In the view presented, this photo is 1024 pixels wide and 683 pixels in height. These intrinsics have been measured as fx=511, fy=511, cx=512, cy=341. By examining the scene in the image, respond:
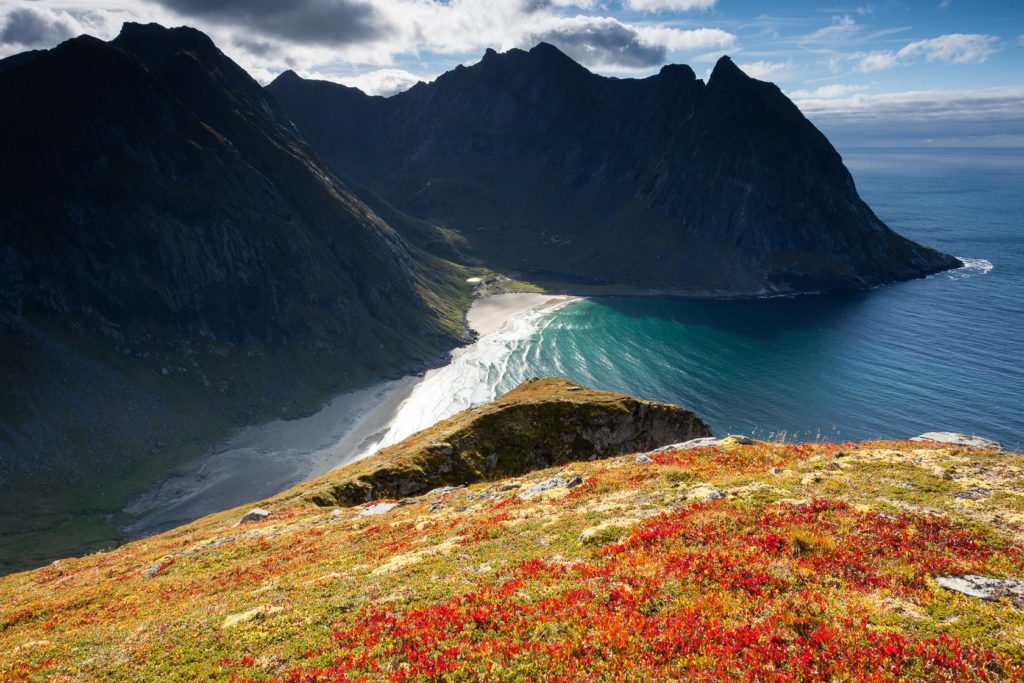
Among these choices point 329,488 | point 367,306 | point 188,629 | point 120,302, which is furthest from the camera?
point 367,306

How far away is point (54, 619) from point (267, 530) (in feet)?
43.5

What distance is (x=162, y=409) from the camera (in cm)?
12950

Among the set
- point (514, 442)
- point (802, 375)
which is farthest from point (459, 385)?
point (514, 442)

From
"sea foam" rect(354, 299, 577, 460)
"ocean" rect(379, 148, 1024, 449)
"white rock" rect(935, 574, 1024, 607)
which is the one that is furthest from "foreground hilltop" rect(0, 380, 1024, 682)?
"sea foam" rect(354, 299, 577, 460)

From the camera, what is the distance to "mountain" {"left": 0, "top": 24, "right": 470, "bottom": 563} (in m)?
113

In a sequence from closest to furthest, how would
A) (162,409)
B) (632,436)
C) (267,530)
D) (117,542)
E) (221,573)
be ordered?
(221,573)
(267,530)
(632,436)
(117,542)
(162,409)

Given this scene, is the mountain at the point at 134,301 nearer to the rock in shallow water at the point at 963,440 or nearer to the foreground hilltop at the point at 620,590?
the foreground hilltop at the point at 620,590

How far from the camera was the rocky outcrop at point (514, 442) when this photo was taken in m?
47.4

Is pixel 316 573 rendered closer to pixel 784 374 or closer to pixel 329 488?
pixel 329 488

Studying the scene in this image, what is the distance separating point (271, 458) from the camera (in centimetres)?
12256

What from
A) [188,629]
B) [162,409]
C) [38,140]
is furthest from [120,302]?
[188,629]

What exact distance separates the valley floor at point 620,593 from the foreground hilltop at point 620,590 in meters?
0.08

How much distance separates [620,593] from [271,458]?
12420 cm

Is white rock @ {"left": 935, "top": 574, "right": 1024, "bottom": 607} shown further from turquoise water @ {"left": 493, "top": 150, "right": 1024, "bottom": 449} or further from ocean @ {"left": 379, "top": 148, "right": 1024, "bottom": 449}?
ocean @ {"left": 379, "top": 148, "right": 1024, "bottom": 449}
